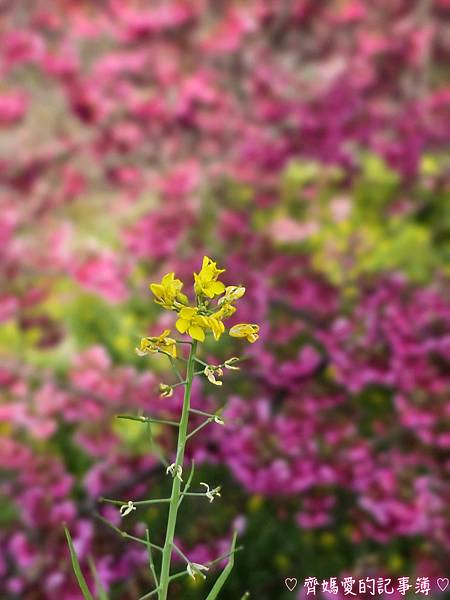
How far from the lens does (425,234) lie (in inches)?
91.7

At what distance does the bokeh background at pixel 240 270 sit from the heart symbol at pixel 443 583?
0.03m

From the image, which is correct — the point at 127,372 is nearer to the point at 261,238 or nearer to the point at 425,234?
the point at 261,238

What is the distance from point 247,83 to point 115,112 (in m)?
0.41

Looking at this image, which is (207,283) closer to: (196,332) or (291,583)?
(196,332)

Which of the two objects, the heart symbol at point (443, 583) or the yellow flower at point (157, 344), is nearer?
the yellow flower at point (157, 344)

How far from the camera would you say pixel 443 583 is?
1.75 m

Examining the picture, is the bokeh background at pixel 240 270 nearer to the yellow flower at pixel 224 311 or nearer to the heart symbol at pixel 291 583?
the heart symbol at pixel 291 583

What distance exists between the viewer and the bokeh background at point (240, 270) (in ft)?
5.95

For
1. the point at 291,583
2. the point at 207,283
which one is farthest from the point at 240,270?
the point at 207,283

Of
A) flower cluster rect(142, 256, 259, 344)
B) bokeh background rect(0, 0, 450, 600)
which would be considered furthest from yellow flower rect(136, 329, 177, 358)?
bokeh background rect(0, 0, 450, 600)

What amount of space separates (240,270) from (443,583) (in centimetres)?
87

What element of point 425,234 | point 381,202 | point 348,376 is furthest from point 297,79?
point 348,376

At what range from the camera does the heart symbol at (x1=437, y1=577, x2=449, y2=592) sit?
5.70ft

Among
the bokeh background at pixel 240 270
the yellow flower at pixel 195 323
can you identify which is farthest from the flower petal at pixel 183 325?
the bokeh background at pixel 240 270
